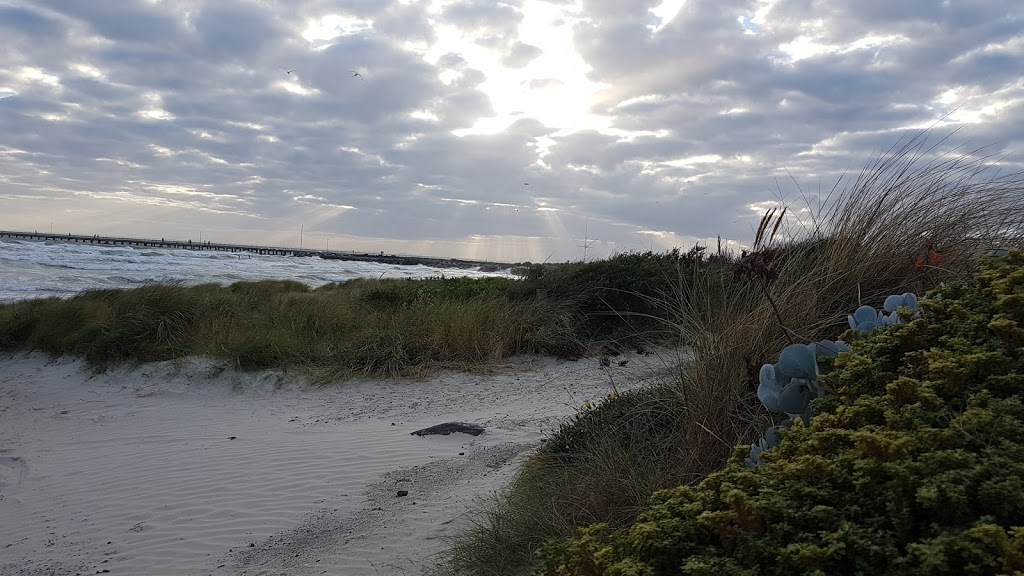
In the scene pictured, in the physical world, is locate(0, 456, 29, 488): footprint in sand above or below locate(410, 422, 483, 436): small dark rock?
below

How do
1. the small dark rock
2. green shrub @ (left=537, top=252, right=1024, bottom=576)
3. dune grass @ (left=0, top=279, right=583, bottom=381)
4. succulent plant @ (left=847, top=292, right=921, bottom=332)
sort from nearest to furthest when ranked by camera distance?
green shrub @ (left=537, top=252, right=1024, bottom=576) < succulent plant @ (left=847, top=292, right=921, bottom=332) < the small dark rock < dune grass @ (left=0, top=279, right=583, bottom=381)

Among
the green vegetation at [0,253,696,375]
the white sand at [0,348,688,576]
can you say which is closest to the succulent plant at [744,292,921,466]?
the white sand at [0,348,688,576]

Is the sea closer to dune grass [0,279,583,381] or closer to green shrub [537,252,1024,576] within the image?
dune grass [0,279,583,381]

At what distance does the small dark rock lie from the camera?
6.47 m

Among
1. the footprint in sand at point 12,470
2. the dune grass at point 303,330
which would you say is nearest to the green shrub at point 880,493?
the footprint in sand at point 12,470

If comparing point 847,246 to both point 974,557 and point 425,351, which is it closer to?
point 974,557

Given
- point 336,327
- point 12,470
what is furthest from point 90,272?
point 12,470

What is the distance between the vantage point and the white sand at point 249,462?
14.1ft

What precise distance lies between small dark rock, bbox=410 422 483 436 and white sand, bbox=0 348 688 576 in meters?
0.12

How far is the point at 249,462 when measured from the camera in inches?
237

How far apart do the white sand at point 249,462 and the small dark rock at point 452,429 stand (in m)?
0.12

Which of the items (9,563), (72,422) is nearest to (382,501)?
(9,563)

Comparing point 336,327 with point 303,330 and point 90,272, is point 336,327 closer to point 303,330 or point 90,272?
point 303,330

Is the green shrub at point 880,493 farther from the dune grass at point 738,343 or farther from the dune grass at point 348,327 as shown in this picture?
the dune grass at point 348,327
